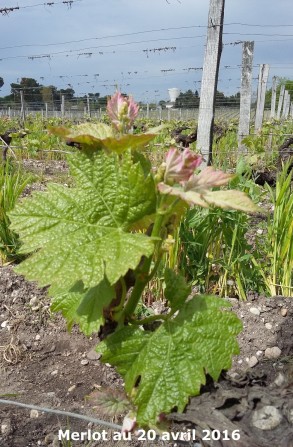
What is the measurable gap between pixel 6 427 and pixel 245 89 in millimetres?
5944

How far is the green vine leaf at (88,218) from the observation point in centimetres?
86

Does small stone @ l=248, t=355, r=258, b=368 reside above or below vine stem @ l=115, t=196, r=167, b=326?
below

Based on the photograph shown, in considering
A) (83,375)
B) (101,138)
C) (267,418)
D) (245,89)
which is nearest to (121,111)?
(101,138)

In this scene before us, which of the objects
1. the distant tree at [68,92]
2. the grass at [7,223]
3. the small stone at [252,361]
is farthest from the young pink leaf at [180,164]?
the distant tree at [68,92]

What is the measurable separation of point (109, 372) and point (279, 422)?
1162 millimetres

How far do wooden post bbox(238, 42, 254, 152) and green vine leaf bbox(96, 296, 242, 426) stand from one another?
608 centimetres

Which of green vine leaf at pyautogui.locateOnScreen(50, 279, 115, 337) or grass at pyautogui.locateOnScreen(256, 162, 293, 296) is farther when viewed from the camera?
grass at pyautogui.locateOnScreen(256, 162, 293, 296)

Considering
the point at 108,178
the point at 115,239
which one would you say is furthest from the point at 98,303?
the point at 108,178

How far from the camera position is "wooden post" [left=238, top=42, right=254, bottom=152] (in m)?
6.68

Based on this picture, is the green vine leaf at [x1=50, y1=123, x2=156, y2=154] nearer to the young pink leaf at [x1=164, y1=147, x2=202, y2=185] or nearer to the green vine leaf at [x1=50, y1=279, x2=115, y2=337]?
the young pink leaf at [x1=164, y1=147, x2=202, y2=185]

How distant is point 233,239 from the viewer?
7.21 ft

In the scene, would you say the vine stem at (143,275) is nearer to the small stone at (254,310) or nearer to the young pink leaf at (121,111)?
the young pink leaf at (121,111)

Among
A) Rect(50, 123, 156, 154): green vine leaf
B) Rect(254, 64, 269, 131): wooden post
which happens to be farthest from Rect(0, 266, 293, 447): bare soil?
Rect(254, 64, 269, 131): wooden post

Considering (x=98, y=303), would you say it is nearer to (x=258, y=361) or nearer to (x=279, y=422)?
(x=279, y=422)
